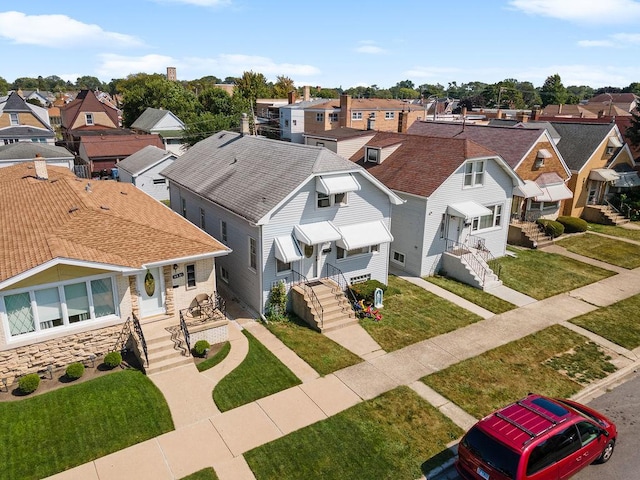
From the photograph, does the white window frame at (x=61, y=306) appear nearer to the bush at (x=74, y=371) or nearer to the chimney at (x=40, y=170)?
the bush at (x=74, y=371)

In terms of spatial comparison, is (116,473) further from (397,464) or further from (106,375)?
(397,464)

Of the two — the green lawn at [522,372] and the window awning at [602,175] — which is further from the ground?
the window awning at [602,175]

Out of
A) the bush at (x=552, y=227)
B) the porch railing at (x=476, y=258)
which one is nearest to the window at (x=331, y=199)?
the porch railing at (x=476, y=258)

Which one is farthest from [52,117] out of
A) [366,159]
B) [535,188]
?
[535,188]

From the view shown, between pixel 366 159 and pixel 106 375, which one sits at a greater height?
pixel 366 159

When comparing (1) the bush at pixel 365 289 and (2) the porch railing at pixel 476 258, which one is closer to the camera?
(1) the bush at pixel 365 289

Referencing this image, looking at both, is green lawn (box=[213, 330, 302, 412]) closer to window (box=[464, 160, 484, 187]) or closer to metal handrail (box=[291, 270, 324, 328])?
metal handrail (box=[291, 270, 324, 328])
